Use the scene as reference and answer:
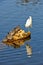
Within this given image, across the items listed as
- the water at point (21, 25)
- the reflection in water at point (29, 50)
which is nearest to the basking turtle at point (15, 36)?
the water at point (21, 25)

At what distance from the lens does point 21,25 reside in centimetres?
3547

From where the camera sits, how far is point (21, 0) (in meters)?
53.5

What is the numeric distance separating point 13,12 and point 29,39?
13.0 metres

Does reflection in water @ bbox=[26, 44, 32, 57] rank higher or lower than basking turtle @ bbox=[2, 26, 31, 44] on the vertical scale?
lower

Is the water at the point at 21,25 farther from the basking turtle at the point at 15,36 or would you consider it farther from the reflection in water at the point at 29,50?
the basking turtle at the point at 15,36

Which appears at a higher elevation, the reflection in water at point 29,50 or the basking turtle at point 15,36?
the basking turtle at point 15,36

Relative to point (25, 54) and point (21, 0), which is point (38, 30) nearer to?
point (25, 54)

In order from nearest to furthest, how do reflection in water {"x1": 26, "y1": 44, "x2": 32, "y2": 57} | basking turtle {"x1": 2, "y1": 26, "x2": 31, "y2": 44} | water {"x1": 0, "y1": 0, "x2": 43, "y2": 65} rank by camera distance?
water {"x1": 0, "y1": 0, "x2": 43, "y2": 65} < reflection in water {"x1": 26, "y1": 44, "x2": 32, "y2": 57} < basking turtle {"x1": 2, "y1": 26, "x2": 31, "y2": 44}

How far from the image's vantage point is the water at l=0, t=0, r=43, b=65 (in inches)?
996

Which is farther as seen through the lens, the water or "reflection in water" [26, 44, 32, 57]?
"reflection in water" [26, 44, 32, 57]

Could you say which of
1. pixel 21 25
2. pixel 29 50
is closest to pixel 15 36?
pixel 29 50

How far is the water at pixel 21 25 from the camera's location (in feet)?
83.0

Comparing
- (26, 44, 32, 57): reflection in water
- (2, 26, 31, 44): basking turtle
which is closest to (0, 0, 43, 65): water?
(26, 44, 32, 57): reflection in water

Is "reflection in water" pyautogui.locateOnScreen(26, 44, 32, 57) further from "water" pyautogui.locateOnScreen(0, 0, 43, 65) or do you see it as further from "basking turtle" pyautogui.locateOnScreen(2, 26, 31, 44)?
"basking turtle" pyautogui.locateOnScreen(2, 26, 31, 44)
